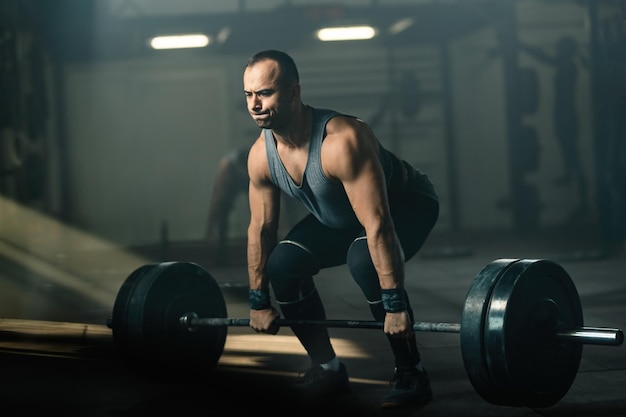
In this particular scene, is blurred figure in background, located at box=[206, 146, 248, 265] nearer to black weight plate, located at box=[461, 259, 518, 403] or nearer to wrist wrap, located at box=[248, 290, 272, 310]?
wrist wrap, located at box=[248, 290, 272, 310]

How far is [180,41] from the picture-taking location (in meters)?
8.68

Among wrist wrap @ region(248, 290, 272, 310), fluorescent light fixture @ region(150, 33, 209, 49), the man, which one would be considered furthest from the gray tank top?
fluorescent light fixture @ region(150, 33, 209, 49)

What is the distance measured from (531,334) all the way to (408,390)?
40 centimetres

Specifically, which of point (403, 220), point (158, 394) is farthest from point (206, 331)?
point (403, 220)

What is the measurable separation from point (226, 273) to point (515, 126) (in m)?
3.74

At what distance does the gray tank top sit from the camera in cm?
252

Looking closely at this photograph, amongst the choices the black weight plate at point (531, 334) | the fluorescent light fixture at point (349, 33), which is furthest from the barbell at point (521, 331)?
the fluorescent light fixture at point (349, 33)

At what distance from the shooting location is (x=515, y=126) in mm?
9328

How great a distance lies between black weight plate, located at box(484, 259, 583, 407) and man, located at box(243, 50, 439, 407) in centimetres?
26

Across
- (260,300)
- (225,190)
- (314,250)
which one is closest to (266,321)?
(260,300)

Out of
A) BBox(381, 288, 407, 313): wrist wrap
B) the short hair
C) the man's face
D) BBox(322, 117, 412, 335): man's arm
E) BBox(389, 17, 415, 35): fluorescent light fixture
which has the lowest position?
BBox(381, 288, 407, 313): wrist wrap

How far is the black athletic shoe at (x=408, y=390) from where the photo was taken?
2.55 metres

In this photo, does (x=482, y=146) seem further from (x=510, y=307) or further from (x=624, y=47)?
(x=510, y=307)

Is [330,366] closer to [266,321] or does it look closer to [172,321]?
[266,321]
